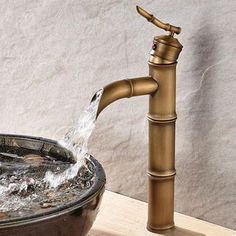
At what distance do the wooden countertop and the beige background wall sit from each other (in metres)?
0.03

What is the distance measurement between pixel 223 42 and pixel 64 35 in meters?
0.38

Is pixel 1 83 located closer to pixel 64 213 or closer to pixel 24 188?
pixel 24 188

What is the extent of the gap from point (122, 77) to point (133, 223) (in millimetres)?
292

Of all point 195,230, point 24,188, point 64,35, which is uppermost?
point 64,35

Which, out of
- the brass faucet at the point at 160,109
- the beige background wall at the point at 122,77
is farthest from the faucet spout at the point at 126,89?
the beige background wall at the point at 122,77

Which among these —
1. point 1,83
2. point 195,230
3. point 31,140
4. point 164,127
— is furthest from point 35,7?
point 195,230

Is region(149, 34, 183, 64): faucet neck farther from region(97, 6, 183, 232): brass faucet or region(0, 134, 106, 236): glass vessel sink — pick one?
region(0, 134, 106, 236): glass vessel sink

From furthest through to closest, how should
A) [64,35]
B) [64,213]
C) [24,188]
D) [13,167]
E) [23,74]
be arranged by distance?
[23,74] < [64,35] < [13,167] < [24,188] < [64,213]

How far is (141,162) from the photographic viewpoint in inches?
50.5

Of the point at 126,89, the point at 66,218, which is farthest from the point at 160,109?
the point at 66,218

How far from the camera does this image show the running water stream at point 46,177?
1.01m

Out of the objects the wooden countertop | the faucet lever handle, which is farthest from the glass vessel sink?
the faucet lever handle

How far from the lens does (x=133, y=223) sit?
1186mm

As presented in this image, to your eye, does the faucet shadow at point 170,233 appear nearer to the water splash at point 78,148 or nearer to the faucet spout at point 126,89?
the water splash at point 78,148
